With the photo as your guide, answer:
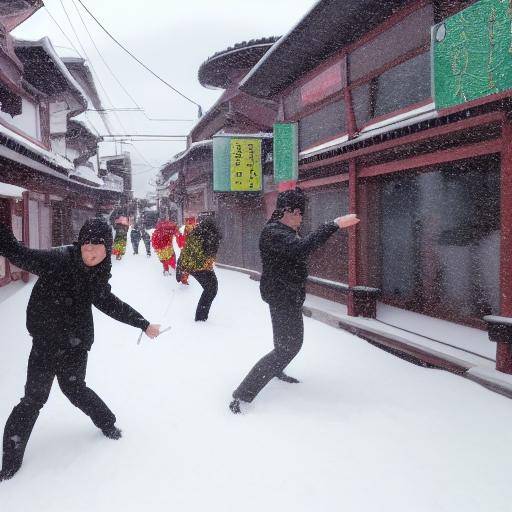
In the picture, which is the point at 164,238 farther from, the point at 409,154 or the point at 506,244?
the point at 506,244

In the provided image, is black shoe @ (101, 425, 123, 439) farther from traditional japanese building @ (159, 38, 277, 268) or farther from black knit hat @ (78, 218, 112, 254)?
traditional japanese building @ (159, 38, 277, 268)

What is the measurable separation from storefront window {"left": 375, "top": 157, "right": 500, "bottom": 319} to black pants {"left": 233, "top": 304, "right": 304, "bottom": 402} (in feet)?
11.8

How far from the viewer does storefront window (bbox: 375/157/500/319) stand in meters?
5.46

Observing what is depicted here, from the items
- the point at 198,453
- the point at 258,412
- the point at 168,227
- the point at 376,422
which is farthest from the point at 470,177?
the point at 168,227

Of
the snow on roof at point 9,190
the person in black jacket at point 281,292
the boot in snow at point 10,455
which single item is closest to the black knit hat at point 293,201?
the person in black jacket at point 281,292

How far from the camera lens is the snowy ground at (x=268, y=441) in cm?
238

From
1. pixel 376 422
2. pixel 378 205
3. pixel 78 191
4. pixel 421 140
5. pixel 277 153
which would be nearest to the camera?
pixel 376 422

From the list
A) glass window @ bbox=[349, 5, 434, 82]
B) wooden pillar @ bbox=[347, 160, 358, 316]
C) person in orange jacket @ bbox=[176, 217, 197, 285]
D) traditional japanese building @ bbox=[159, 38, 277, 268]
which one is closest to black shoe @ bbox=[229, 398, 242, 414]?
wooden pillar @ bbox=[347, 160, 358, 316]

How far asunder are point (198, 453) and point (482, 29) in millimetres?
5047

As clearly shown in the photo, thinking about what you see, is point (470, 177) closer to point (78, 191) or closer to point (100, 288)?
point (100, 288)

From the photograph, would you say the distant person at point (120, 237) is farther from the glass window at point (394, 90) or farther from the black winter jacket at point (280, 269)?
the black winter jacket at point (280, 269)

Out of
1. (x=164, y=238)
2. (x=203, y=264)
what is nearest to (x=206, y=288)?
(x=203, y=264)

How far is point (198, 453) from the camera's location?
2.83m

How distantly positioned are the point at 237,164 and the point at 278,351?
891 centimetres
